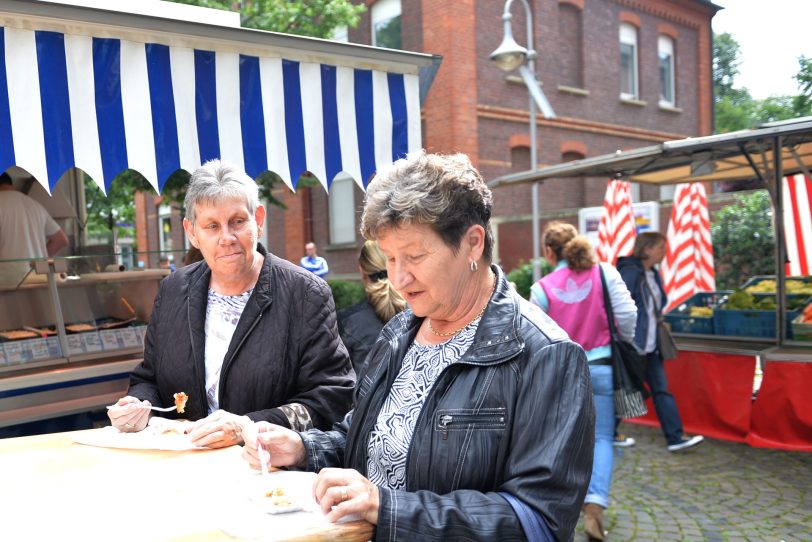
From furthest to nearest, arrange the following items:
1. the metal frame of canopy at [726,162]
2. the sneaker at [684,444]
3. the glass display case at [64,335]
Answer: the sneaker at [684,444], the metal frame of canopy at [726,162], the glass display case at [64,335]

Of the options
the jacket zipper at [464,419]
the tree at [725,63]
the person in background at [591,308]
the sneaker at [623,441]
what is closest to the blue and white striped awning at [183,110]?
the person in background at [591,308]

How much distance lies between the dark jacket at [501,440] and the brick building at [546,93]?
13389mm

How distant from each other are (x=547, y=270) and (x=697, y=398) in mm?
7600

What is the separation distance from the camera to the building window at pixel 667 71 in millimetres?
21031

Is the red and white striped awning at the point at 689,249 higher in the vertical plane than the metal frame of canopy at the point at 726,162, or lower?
lower

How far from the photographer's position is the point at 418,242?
1.67 meters

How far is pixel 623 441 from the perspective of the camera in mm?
6531

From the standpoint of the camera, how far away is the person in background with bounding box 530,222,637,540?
15.0 feet

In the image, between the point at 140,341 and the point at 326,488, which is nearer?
the point at 326,488

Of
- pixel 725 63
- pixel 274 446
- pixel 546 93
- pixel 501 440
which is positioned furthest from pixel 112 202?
pixel 725 63

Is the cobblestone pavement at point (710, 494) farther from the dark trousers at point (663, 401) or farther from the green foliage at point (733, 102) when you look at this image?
the green foliage at point (733, 102)

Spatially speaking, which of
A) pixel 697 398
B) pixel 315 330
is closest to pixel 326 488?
pixel 315 330

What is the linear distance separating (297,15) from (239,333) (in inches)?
438

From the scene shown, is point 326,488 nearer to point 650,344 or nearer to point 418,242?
point 418,242
